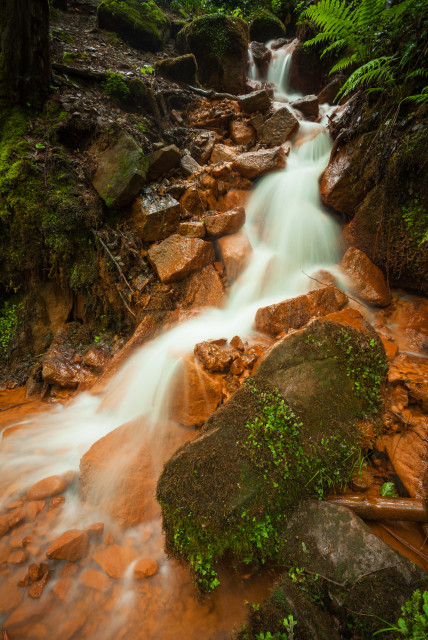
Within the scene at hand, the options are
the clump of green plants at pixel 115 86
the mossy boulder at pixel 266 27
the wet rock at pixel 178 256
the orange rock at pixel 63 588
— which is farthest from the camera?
the mossy boulder at pixel 266 27

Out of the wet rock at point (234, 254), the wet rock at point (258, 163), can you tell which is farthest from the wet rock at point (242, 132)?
the wet rock at point (234, 254)

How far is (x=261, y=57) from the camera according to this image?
9.66m

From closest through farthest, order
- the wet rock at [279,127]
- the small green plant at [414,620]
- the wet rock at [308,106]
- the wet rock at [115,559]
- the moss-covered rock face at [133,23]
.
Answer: the small green plant at [414,620]
the wet rock at [115,559]
the wet rock at [279,127]
the wet rock at [308,106]
the moss-covered rock face at [133,23]

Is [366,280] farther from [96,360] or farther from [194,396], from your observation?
[96,360]

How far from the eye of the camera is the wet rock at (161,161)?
4.78 metres

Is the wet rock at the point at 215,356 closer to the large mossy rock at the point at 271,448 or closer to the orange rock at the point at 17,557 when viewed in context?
the large mossy rock at the point at 271,448

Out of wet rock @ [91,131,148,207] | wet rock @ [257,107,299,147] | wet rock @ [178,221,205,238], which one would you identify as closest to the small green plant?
wet rock @ [178,221,205,238]

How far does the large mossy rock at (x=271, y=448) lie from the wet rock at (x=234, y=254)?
2.30 m

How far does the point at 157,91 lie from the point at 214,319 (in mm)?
6885

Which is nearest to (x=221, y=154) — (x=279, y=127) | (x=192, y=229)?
(x=279, y=127)

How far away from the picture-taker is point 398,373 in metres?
2.51

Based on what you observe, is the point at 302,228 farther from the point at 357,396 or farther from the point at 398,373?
the point at 357,396

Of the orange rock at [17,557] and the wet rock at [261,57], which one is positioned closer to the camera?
the orange rock at [17,557]

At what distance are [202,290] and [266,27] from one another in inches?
545
